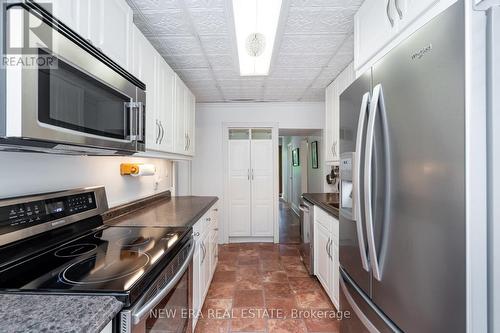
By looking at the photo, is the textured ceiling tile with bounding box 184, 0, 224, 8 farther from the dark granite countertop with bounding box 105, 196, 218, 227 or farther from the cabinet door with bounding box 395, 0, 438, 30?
the dark granite countertop with bounding box 105, 196, 218, 227

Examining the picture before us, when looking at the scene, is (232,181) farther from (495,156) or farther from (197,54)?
(495,156)

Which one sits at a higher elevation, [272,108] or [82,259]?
[272,108]

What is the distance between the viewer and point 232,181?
3982mm

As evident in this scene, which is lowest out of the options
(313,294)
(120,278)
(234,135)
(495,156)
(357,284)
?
(313,294)

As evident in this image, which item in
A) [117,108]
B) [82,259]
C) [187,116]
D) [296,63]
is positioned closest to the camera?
[82,259]

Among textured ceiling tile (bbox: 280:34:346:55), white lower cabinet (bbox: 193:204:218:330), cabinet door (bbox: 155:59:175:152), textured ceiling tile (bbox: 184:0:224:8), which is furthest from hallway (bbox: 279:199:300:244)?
textured ceiling tile (bbox: 184:0:224:8)

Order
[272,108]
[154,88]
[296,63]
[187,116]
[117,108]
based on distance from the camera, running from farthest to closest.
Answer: [272,108], [187,116], [296,63], [154,88], [117,108]

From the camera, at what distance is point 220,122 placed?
12.9ft

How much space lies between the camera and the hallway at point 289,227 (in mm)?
4115

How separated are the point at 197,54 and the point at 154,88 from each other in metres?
0.62

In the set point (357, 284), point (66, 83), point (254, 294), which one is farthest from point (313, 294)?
point (66, 83)

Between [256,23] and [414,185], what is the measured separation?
171 centimetres

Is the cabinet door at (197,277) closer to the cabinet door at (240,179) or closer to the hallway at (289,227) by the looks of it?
the cabinet door at (240,179)

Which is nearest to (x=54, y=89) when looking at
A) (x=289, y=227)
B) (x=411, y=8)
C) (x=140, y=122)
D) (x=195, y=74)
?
(x=140, y=122)
